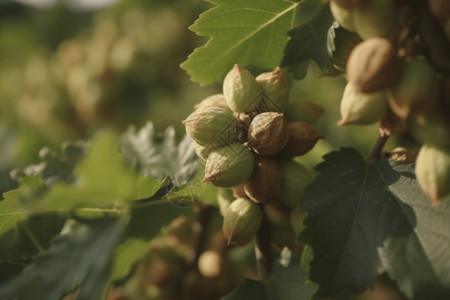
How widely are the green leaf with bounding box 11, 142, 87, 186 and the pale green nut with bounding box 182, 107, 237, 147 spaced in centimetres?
85

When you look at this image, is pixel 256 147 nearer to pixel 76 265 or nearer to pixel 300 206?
pixel 300 206

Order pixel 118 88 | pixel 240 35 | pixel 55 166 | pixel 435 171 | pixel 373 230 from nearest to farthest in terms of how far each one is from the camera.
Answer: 1. pixel 435 171
2. pixel 373 230
3. pixel 240 35
4. pixel 55 166
5. pixel 118 88

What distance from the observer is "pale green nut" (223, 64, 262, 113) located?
1.61m

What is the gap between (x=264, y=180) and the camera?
1.56 m

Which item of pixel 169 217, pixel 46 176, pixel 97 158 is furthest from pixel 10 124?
pixel 97 158

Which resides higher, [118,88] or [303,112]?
[303,112]

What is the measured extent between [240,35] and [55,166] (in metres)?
1.02

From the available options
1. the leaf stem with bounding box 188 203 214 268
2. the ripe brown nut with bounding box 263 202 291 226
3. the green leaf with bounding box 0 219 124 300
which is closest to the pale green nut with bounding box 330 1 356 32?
the ripe brown nut with bounding box 263 202 291 226

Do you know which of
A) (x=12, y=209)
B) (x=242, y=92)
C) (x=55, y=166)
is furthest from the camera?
(x=55, y=166)

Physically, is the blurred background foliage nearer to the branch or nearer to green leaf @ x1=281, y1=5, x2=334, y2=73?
green leaf @ x1=281, y1=5, x2=334, y2=73

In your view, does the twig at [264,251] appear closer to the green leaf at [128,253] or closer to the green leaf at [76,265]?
the green leaf at [128,253]

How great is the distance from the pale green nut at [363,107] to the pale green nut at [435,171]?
0.46ft

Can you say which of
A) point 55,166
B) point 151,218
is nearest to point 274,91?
point 151,218

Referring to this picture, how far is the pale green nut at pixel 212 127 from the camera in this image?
156cm
